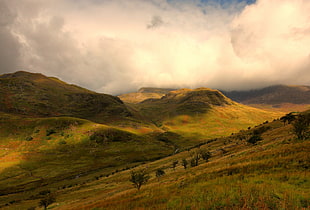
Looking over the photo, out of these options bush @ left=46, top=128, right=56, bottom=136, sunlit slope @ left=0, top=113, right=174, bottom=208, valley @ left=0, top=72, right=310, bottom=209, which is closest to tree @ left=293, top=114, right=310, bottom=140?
valley @ left=0, top=72, right=310, bottom=209

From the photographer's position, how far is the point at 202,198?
13539 millimetres

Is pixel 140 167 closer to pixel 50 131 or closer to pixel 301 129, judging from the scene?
pixel 301 129

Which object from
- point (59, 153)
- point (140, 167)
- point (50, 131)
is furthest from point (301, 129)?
point (50, 131)

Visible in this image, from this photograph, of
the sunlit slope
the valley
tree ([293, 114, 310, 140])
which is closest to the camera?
the valley

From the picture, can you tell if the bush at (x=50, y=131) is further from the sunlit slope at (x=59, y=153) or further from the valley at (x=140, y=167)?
the valley at (x=140, y=167)

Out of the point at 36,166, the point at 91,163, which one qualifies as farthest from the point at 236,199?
the point at 36,166

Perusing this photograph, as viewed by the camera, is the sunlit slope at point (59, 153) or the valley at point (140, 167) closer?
the valley at point (140, 167)

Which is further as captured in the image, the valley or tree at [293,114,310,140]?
tree at [293,114,310,140]

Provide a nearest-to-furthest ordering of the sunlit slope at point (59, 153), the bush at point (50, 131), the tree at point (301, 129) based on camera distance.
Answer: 1. the tree at point (301, 129)
2. the sunlit slope at point (59, 153)
3. the bush at point (50, 131)

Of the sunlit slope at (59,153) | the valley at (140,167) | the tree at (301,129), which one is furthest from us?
the sunlit slope at (59,153)

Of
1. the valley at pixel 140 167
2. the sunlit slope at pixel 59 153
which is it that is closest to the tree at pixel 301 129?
the valley at pixel 140 167

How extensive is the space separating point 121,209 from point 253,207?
11480 millimetres

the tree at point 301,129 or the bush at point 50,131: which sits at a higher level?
the bush at point 50,131

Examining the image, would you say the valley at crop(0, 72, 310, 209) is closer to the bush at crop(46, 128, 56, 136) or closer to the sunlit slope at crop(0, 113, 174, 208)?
the sunlit slope at crop(0, 113, 174, 208)
